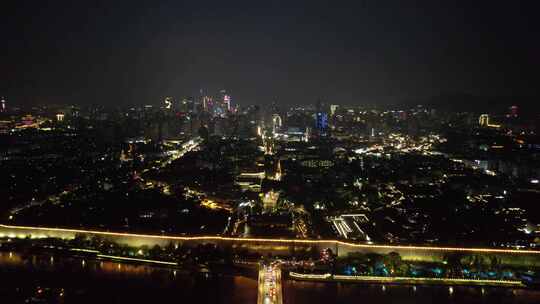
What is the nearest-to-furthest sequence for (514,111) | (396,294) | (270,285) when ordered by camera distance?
(270,285)
(396,294)
(514,111)

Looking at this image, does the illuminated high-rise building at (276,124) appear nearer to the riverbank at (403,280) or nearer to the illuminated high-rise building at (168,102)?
the illuminated high-rise building at (168,102)

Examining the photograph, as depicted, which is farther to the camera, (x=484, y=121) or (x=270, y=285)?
(x=484, y=121)

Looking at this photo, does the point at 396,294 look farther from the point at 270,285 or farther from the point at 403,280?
the point at 270,285

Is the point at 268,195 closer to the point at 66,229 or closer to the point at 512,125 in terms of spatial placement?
the point at 66,229

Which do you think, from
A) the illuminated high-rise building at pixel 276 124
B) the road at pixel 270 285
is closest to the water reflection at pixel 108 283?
the road at pixel 270 285

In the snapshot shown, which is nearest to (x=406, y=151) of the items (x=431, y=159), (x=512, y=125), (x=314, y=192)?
(x=431, y=159)

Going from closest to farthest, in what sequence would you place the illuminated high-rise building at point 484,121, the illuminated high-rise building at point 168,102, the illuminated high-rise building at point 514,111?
the illuminated high-rise building at point 514,111, the illuminated high-rise building at point 484,121, the illuminated high-rise building at point 168,102

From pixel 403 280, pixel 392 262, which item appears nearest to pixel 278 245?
pixel 392 262

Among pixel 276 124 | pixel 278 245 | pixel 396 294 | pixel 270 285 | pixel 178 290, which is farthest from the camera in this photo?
pixel 276 124
